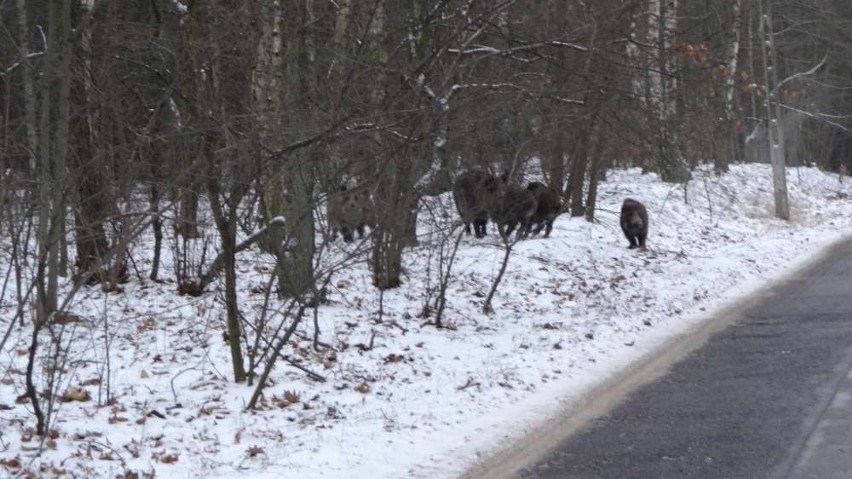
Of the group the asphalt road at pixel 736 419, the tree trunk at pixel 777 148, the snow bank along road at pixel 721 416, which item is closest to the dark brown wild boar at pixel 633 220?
the snow bank along road at pixel 721 416

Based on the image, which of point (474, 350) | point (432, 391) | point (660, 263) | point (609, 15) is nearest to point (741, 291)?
point (660, 263)

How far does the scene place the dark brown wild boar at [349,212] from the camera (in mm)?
10117

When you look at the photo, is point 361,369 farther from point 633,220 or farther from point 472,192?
point 633,220

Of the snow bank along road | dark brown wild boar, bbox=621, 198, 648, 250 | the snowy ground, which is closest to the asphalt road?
the snow bank along road

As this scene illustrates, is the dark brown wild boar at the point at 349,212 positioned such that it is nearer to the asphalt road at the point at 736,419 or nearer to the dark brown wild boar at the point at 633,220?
the asphalt road at the point at 736,419

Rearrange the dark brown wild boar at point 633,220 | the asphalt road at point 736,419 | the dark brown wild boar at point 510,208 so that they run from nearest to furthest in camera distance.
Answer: the asphalt road at point 736,419 < the dark brown wild boar at point 510,208 < the dark brown wild boar at point 633,220

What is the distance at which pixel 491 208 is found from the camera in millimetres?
13508

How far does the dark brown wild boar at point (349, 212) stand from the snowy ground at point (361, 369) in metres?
0.82

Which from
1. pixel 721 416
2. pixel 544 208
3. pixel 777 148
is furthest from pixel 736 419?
pixel 777 148

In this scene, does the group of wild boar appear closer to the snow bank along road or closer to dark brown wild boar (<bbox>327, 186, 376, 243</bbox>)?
dark brown wild boar (<bbox>327, 186, 376, 243</bbox>)

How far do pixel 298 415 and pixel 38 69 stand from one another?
4.83m

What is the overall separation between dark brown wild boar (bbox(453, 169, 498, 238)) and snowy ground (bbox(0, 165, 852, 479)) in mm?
956

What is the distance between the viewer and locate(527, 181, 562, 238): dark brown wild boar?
58.4 feet

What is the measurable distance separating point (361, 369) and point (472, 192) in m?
4.08
